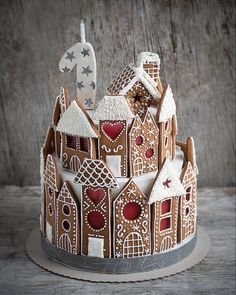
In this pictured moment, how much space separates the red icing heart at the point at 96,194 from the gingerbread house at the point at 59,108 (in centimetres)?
21

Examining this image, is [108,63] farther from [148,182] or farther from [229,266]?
[229,266]

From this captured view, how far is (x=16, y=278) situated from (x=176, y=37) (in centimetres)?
111

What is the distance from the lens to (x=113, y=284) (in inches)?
73.1

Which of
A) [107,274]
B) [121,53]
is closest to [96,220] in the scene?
[107,274]

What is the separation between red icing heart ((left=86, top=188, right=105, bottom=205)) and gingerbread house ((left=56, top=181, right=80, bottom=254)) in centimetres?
5

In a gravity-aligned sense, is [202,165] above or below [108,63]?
below

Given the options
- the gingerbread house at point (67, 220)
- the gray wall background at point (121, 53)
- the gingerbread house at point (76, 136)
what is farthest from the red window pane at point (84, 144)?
the gray wall background at point (121, 53)

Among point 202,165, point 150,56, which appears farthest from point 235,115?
point 150,56

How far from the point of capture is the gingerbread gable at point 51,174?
6.26ft

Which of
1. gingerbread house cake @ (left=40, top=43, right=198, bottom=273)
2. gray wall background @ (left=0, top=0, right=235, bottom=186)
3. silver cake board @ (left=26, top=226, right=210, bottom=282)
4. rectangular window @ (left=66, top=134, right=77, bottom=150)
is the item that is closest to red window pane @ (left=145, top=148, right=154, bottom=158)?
gingerbread house cake @ (left=40, top=43, right=198, bottom=273)

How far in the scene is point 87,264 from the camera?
1.91 metres

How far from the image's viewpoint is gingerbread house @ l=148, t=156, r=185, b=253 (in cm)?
185

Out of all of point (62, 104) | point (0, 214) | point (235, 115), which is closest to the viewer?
point (62, 104)

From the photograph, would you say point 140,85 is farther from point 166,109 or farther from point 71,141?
point 71,141
